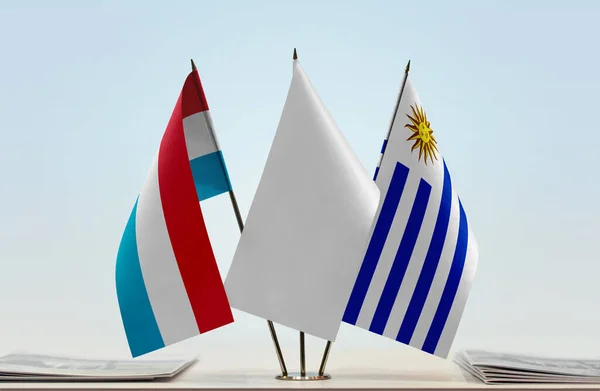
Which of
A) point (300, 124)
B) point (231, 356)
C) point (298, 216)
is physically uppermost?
point (300, 124)

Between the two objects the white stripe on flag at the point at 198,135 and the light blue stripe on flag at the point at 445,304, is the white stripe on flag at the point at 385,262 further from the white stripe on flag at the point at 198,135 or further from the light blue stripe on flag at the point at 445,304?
the white stripe on flag at the point at 198,135

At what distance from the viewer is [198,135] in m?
1.71

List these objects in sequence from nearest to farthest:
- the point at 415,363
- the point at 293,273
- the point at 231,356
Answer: the point at 293,273
the point at 415,363
the point at 231,356

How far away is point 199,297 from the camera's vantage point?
1.61 metres

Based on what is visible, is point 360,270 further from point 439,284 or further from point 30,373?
point 30,373

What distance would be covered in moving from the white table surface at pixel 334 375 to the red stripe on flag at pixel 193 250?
0.42 feet

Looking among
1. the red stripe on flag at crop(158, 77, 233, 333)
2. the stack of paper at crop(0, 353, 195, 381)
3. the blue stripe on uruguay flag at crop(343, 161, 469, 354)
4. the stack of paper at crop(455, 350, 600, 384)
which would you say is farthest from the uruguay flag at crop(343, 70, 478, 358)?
the stack of paper at crop(0, 353, 195, 381)

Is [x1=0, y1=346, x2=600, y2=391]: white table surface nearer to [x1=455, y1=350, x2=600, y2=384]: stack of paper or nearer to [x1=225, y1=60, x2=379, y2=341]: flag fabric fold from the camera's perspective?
[x1=455, y1=350, x2=600, y2=384]: stack of paper

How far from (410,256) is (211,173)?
41cm

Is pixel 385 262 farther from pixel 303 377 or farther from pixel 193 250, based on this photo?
pixel 193 250

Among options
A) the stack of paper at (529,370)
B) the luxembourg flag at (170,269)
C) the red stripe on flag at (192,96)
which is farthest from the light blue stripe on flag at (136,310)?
the stack of paper at (529,370)

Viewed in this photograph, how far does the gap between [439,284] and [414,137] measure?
287 millimetres

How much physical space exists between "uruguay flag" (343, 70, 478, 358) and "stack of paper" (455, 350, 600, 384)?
10cm

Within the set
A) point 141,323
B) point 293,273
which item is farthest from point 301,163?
point 141,323
